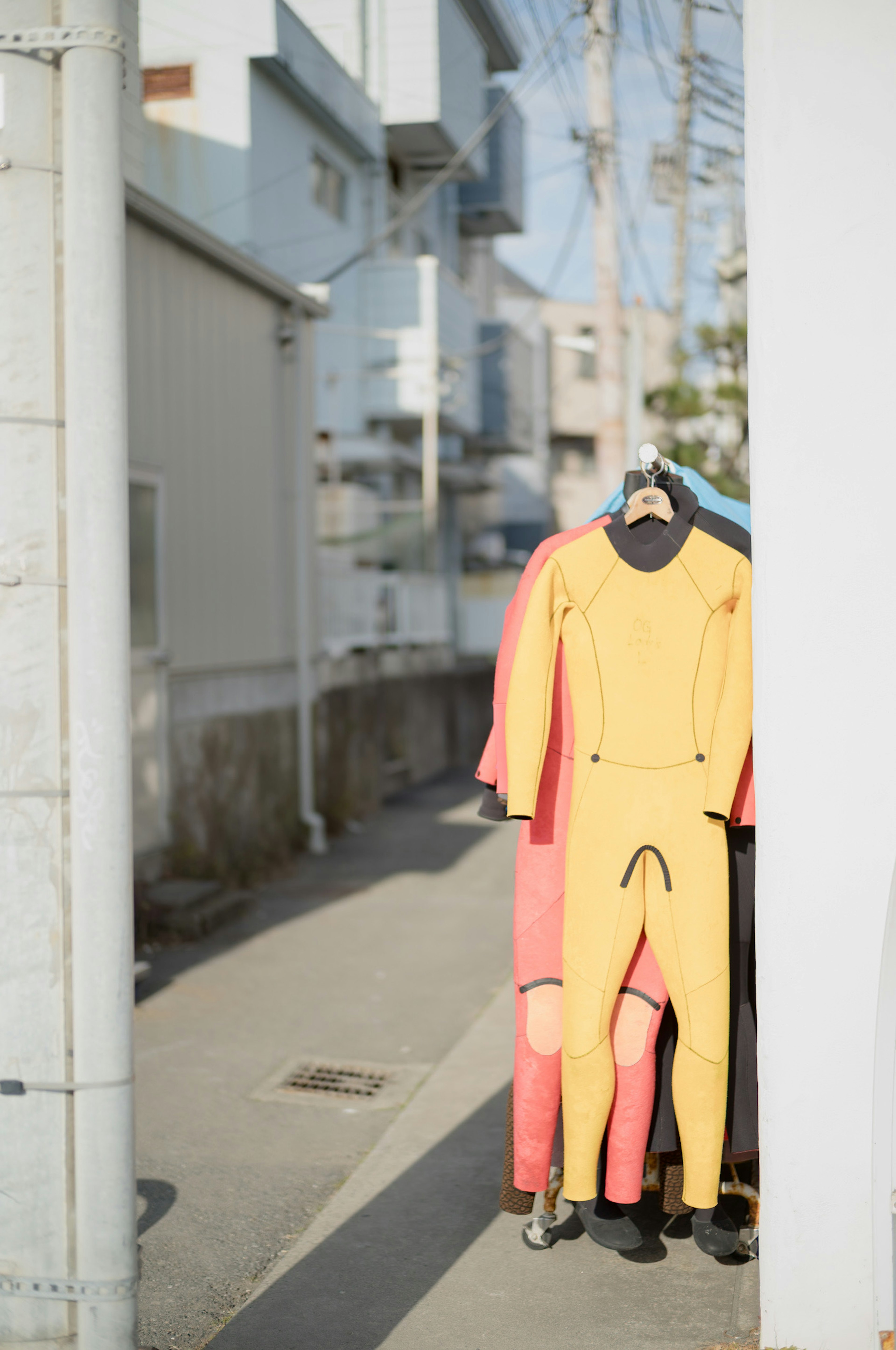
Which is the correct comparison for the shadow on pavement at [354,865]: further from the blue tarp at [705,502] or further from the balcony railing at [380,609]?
the blue tarp at [705,502]

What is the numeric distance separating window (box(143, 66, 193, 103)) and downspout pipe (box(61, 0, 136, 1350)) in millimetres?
4544

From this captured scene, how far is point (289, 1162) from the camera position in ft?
13.7

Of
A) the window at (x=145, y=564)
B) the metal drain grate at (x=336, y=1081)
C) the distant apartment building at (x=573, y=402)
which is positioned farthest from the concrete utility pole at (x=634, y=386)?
the distant apartment building at (x=573, y=402)

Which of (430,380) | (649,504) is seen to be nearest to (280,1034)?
(649,504)

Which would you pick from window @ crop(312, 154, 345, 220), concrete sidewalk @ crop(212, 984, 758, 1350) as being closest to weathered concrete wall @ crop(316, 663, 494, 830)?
window @ crop(312, 154, 345, 220)

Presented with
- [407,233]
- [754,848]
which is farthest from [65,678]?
[407,233]

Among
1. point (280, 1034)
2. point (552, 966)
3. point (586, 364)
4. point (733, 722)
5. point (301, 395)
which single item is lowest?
point (280, 1034)

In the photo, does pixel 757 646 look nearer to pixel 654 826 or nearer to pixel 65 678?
pixel 654 826

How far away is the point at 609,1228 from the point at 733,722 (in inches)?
53.2

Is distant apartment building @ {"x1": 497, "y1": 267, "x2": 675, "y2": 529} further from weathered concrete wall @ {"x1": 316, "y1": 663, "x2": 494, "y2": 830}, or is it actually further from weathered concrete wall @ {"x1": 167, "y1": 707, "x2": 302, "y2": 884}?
weathered concrete wall @ {"x1": 167, "y1": 707, "x2": 302, "y2": 884}

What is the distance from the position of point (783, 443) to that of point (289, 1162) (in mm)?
2961

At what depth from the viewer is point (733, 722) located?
120 inches

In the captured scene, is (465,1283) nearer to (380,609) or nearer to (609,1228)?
(609,1228)

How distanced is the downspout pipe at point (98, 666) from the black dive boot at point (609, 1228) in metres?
1.39
